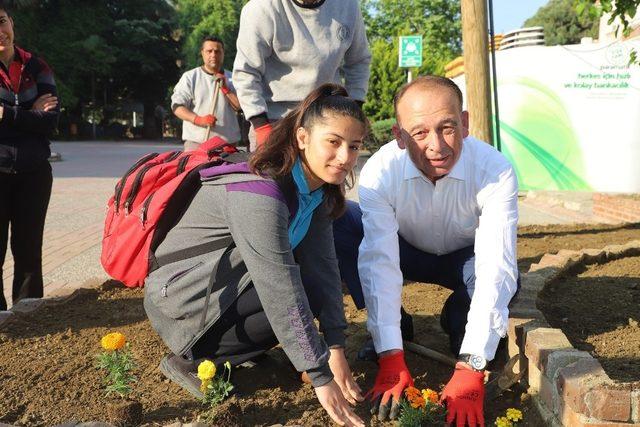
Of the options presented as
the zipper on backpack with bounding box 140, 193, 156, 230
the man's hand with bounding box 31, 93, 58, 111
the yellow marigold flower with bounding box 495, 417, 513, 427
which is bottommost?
the yellow marigold flower with bounding box 495, 417, 513, 427

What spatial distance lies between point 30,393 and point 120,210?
81 centimetres

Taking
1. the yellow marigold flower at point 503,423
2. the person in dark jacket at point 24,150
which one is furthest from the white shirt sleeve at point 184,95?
the yellow marigold flower at point 503,423

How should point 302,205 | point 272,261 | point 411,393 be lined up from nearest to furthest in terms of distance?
point 272,261 → point 411,393 → point 302,205

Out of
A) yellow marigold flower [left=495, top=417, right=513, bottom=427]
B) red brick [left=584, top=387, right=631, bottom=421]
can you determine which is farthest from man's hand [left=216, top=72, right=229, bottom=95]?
red brick [left=584, top=387, right=631, bottom=421]

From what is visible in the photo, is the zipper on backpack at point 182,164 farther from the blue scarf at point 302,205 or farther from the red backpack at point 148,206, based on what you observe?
the blue scarf at point 302,205

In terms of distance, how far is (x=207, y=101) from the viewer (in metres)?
5.63

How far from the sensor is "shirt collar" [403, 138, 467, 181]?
2.77 metres

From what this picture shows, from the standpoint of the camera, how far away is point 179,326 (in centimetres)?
264

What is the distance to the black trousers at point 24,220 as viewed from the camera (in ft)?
12.2

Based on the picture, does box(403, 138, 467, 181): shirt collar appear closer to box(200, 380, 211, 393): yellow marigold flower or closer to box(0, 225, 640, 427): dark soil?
box(0, 225, 640, 427): dark soil

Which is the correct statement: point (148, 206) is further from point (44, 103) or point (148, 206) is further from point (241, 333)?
point (44, 103)

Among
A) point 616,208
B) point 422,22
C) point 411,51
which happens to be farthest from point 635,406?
point 422,22

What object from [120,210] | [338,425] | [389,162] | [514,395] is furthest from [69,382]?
[514,395]

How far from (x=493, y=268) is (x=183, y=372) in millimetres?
1289
